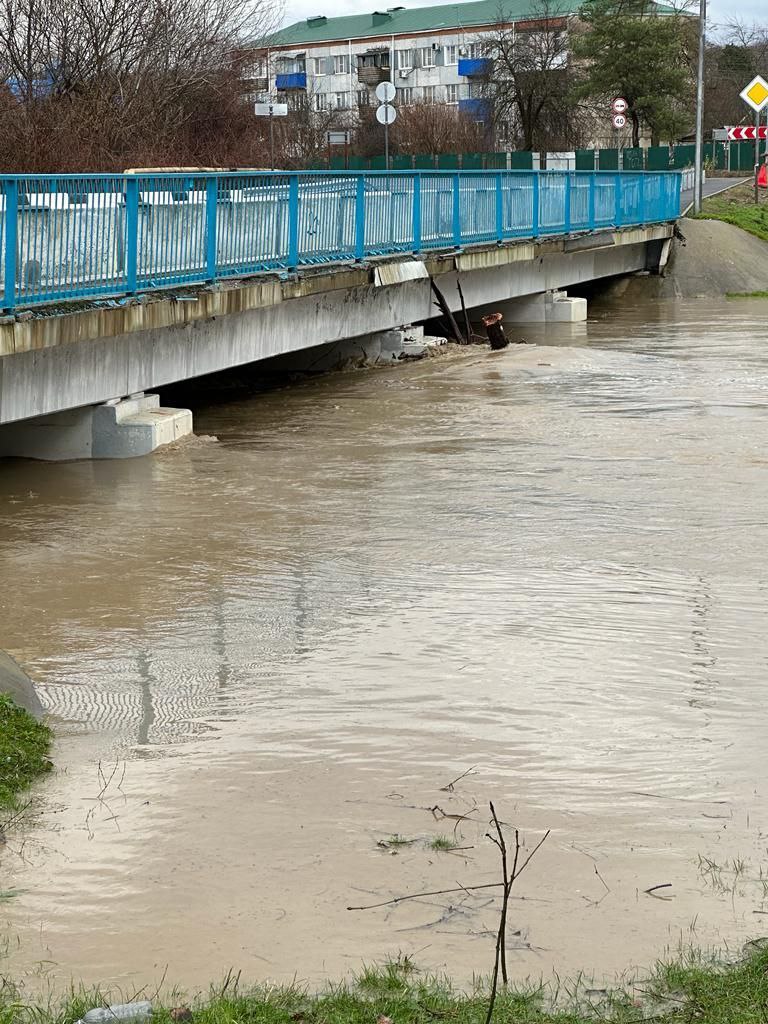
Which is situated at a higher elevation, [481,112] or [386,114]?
[481,112]

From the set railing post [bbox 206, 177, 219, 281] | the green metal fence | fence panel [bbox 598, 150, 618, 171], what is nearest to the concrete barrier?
railing post [bbox 206, 177, 219, 281]

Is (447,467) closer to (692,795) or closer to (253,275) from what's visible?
(253,275)

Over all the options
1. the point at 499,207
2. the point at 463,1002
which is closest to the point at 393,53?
the point at 499,207

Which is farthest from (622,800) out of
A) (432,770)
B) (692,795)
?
(432,770)

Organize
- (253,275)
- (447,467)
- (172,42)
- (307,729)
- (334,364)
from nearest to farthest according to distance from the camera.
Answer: (307,729) < (447,467) < (253,275) < (334,364) < (172,42)

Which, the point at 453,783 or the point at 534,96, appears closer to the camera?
the point at 453,783

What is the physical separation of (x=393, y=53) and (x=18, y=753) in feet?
370

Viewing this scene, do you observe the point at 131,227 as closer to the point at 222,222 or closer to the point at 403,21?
the point at 222,222

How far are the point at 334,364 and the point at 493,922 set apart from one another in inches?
666

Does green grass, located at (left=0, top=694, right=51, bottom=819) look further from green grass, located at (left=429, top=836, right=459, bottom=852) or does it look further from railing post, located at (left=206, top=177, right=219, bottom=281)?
railing post, located at (left=206, top=177, right=219, bottom=281)

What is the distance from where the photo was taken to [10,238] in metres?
11.3

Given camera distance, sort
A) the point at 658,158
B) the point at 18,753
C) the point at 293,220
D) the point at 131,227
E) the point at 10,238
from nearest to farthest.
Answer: the point at 18,753, the point at 10,238, the point at 131,227, the point at 293,220, the point at 658,158

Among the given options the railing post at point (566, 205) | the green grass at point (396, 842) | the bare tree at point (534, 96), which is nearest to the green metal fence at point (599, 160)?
the bare tree at point (534, 96)

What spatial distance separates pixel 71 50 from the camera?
30609 mm
